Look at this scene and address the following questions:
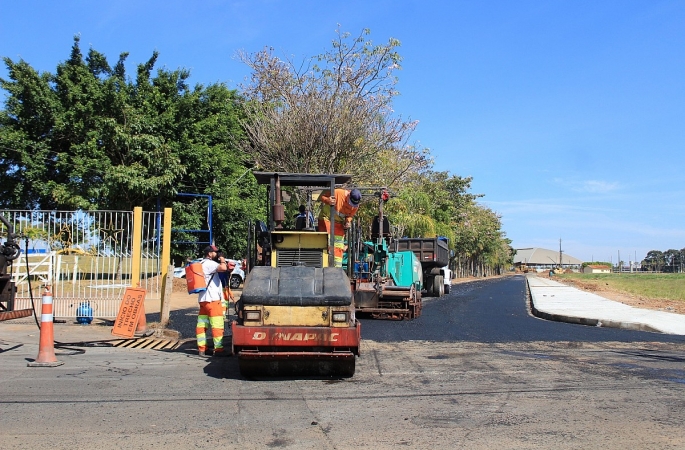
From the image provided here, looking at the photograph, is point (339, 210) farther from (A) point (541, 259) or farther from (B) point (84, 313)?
(A) point (541, 259)

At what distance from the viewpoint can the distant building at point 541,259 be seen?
17512 cm

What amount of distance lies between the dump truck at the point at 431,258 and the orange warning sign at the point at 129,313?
588 inches

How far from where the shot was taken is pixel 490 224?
75562 mm

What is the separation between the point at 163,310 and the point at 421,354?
221 inches

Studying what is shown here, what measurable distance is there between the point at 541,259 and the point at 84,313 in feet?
581

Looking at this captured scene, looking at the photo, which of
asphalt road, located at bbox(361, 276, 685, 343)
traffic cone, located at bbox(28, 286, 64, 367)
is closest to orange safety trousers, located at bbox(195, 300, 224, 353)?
traffic cone, located at bbox(28, 286, 64, 367)

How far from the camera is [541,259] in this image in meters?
180

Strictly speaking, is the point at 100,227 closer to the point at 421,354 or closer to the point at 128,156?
the point at 421,354

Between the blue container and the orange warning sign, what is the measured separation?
175cm

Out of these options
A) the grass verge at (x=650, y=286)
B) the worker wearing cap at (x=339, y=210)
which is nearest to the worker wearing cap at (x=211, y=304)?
the worker wearing cap at (x=339, y=210)

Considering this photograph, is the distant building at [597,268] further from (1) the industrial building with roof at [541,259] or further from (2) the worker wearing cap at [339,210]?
(2) the worker wearing cap at [339,210]

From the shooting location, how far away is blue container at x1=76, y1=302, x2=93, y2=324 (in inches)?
520

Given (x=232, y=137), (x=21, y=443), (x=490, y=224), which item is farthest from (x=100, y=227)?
(x=490, y=224)

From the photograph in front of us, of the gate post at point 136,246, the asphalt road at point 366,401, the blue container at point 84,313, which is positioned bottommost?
the asphalt road at point 366,401
